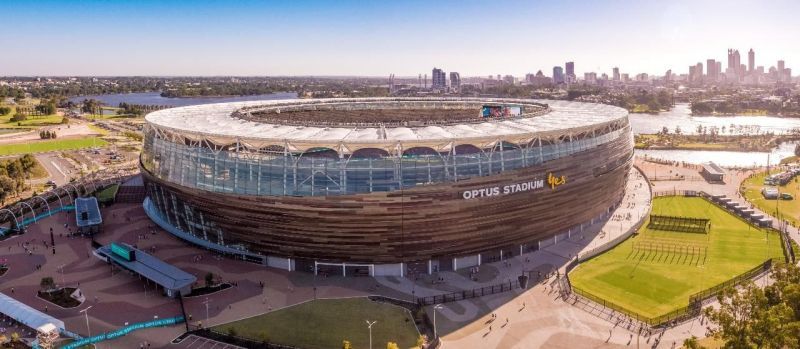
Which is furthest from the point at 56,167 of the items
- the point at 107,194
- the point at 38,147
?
the point at 107,194

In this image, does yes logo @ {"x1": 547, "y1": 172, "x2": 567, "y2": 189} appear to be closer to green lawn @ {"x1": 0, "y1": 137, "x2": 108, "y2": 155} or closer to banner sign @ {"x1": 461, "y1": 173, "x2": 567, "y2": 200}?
banner sign @ {"x1": 461, "y1": 173, "x2": 567, "y2": 200}

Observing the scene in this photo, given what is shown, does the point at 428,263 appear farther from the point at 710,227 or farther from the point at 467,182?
the point at 710,227

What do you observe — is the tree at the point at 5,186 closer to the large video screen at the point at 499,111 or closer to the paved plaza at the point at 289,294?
the paved plaza at the point at 289,294

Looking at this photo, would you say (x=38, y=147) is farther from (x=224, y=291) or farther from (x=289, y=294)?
(x=289, y=294)

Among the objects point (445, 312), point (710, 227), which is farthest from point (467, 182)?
point (710, 227)

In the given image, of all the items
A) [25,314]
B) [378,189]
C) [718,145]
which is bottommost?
[25,314]

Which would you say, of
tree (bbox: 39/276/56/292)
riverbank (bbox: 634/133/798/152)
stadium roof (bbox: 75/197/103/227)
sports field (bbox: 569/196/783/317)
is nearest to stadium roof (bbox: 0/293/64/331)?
tree (bbox: 39/276/56/292)
